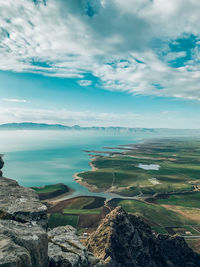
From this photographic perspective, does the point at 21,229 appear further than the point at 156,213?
No

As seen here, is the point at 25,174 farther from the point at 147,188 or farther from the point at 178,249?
the point at 178,249

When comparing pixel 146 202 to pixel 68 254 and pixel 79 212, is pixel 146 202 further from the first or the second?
pixel 68 254

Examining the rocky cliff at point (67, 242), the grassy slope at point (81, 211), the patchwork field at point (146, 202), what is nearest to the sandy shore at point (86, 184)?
the patchwork field at point (146, 202)

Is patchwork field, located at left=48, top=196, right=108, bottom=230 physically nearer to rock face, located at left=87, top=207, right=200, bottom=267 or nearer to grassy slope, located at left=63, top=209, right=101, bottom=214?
grassy slope, located at left=63, top=209, right=101, bottom=214

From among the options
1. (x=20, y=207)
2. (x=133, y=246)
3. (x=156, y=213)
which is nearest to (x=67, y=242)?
(x=20, y=207)

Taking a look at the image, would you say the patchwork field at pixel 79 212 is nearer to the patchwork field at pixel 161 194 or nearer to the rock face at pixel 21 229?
the patchwork field at pixel 161 194

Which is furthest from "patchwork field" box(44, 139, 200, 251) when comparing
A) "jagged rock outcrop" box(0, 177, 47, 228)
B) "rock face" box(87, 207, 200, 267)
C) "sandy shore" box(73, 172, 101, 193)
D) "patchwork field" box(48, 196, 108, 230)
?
"jagged rock outcrop" box(0, 177, 47, 228)
